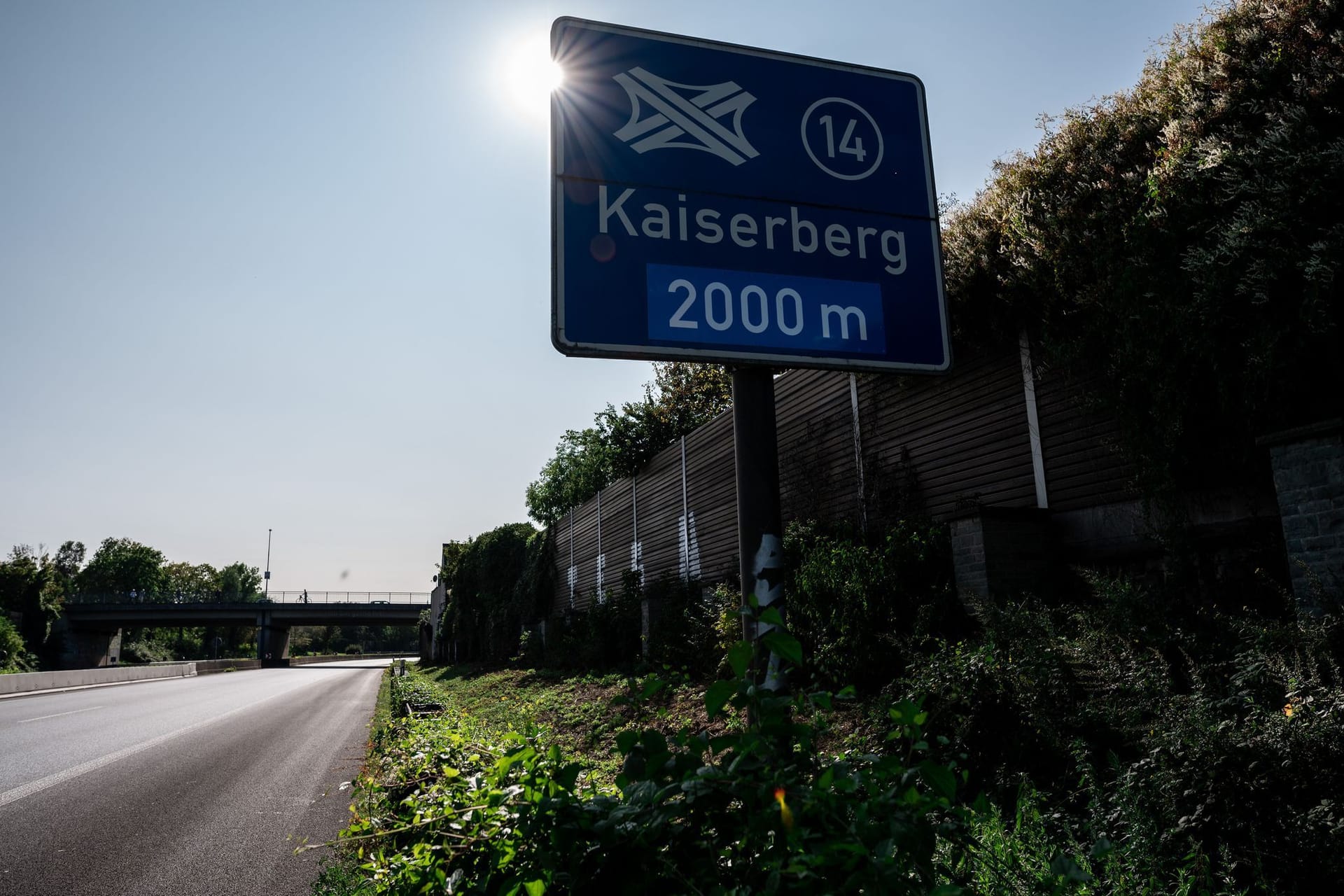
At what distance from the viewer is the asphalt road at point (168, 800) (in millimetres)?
5070

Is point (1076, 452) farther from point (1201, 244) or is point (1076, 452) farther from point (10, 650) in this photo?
point (10, 650)

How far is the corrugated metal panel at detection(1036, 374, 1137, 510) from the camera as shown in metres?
7.22

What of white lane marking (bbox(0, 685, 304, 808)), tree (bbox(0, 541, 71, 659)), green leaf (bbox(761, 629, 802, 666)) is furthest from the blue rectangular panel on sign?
tree (bbox(0, 541, 71, 659))

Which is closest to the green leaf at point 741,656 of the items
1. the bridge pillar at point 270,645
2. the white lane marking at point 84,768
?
the white lane marking at point 84,768

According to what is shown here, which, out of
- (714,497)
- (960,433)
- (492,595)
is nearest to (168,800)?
(960,433)

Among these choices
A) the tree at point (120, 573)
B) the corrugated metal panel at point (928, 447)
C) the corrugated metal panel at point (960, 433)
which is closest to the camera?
the corrugated metal panel at point (928, 447)

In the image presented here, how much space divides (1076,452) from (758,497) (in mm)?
6296

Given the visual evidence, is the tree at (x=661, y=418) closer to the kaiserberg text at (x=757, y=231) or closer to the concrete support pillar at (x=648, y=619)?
the concrete support pillar at (x=648, y=619)

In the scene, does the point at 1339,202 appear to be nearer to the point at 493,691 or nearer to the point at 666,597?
the point at 666,597

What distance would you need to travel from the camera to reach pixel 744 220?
2.76m

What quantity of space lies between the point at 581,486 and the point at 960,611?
31.4 m

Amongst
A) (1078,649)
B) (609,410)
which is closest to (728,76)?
(1078,649)

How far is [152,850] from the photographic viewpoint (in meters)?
5.64

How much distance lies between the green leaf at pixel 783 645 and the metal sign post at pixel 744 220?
30.4 inches
